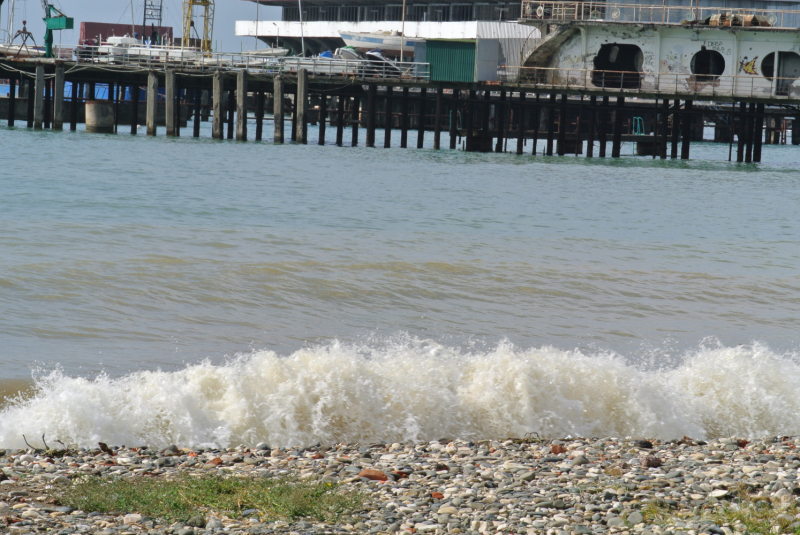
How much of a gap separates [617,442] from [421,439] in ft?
4.64

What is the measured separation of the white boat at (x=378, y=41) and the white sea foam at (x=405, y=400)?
201ft

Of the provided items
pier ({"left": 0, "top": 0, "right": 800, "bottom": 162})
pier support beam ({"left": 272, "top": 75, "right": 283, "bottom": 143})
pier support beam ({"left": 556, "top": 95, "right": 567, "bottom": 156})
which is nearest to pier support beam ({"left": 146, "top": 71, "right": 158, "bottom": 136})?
pier ({"left": 0, "top": 0, "right": 800, "bottom": 162})

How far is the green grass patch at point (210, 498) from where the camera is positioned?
480 centimetres

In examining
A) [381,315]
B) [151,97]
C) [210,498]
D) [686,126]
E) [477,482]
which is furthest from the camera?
[151,97]

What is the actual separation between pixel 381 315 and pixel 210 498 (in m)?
6.03

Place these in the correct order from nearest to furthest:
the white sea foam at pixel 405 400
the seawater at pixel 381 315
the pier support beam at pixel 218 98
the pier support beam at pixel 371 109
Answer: the white sea foam at pixel 405 400 → the seawater at pixel 381 315 → the pier support beam at pixel 218 98 → the pier support beam at pixel 371 109

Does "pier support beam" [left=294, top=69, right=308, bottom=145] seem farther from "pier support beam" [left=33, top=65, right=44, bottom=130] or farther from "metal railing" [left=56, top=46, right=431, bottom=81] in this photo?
"pier support beam" [left=33, top=65, right=44, bottom=130]

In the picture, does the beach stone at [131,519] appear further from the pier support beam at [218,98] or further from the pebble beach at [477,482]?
the pier support beam at [218,98]

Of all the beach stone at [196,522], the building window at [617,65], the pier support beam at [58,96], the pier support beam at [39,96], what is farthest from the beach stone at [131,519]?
the pier support beam at [39,96]

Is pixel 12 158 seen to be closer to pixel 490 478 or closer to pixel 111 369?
pixel 111 369

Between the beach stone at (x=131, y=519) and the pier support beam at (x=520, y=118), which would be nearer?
the beach stone at (x=131, y=519)

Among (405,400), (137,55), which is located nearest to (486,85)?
(137,55)

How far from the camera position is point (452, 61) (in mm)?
43344

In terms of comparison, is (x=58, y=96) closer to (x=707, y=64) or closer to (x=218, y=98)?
(x=218, y=98)
